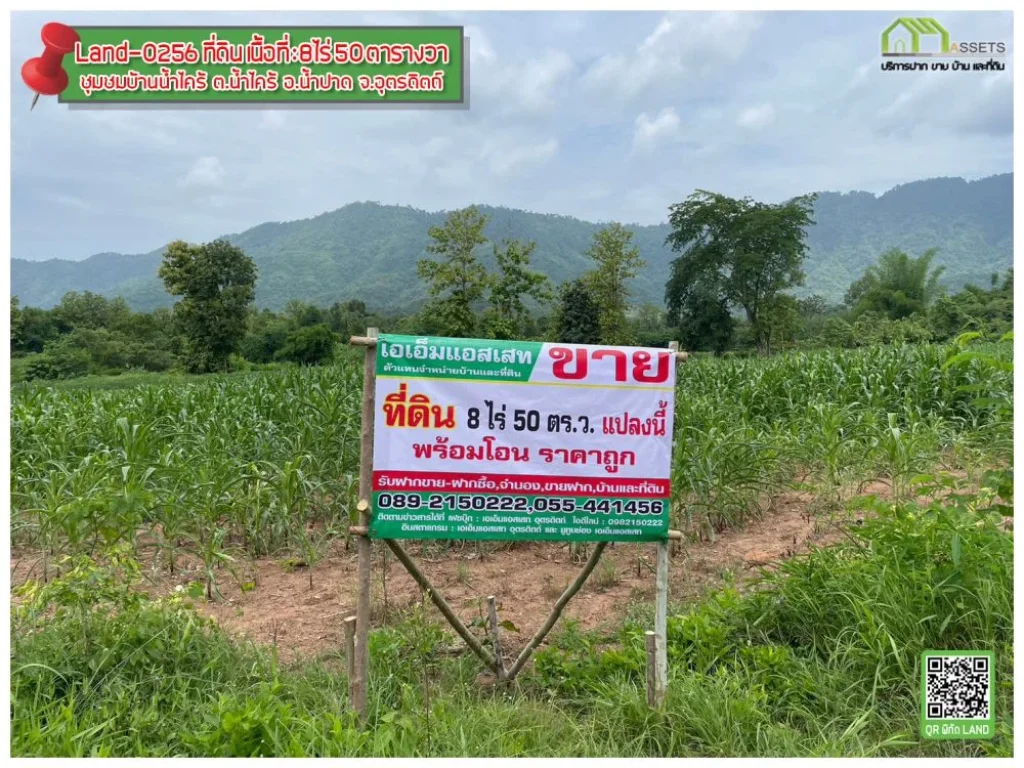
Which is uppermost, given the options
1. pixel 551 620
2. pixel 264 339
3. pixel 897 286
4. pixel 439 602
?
pixel 897 286

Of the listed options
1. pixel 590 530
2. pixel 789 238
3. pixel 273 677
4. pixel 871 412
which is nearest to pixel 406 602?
pixel 273 677

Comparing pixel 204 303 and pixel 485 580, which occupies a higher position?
pixel 204 303

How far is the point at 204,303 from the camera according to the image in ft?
107

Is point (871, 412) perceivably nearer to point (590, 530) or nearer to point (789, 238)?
point (590, 530)

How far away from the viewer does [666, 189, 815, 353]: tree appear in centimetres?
3519

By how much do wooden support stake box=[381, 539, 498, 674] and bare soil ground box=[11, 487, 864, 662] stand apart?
1.50 ft

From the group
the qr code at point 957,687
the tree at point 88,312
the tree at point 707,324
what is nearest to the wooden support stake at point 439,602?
the qr code at point 957,687

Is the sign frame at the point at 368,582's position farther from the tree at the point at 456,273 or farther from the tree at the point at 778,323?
the tree at the point at 778,323

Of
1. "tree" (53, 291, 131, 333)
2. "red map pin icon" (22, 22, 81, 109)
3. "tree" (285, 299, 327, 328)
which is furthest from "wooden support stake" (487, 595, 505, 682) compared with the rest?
"tree" (53, 291, 131, 333)

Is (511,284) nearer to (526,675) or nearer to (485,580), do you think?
(485,580)

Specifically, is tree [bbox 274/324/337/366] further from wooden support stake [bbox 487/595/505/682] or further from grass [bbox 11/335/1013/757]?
wooden support stake [bbox 487/595/505/682]

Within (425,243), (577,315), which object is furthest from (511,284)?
(425,243)

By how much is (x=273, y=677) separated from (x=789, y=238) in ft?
123

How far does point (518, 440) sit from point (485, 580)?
1.86 metres
